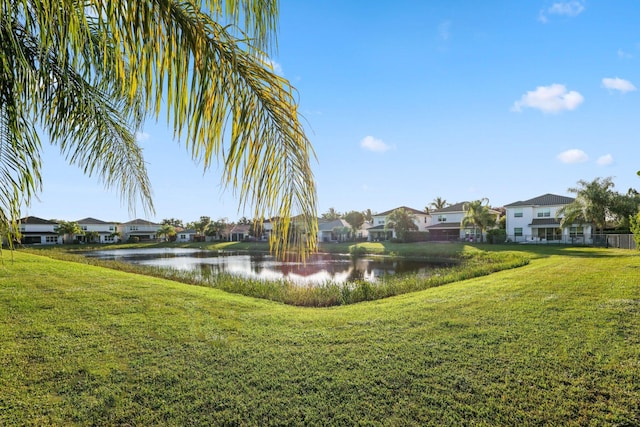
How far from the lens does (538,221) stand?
42.8m

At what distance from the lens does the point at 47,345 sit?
5.01 meters

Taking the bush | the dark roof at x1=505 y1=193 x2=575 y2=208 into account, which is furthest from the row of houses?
the bush

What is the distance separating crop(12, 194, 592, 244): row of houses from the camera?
40375 millimetres

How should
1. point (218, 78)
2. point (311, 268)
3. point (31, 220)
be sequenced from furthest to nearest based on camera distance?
point (311, 268) → point (31, 220) → point (218, 78)

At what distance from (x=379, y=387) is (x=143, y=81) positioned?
3.71 meters

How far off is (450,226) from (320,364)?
166 feet

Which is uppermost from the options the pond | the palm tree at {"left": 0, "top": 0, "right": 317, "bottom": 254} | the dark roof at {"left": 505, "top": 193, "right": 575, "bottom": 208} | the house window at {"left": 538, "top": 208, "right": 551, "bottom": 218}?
the dark roof at {"left": 505, "top": 193, "right": 575, "bottom": 208}

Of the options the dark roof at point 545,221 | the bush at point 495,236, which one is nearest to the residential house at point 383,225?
the bush at point 495,236

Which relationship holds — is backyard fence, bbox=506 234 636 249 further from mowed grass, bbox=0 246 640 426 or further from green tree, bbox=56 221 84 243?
green tree, bbox=56 221 84 243

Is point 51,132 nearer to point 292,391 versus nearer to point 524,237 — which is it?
point 292,391

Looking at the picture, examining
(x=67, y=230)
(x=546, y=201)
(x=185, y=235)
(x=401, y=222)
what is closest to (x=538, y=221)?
(x=546, y=201)

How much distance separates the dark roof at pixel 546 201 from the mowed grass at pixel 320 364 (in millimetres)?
40995

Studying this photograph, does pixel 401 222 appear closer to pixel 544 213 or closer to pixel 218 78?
pixel 544 213

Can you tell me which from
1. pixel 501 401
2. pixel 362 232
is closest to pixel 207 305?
pixel 501 401
